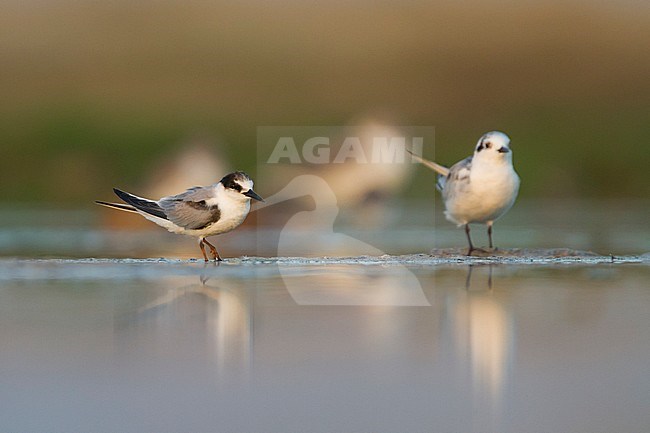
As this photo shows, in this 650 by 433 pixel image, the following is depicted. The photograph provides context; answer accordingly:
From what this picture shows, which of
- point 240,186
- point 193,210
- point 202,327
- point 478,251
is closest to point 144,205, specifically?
point 193,210

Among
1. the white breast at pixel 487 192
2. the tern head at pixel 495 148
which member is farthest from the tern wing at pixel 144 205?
the tern head at pixel 495 148

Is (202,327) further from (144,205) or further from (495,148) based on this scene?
(495,148)

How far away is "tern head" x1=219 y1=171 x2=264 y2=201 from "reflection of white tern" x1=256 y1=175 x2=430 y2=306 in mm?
581

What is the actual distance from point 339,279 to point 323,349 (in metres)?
1.73

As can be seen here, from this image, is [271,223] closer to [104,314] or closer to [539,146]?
[104,314]

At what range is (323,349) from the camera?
3.17m

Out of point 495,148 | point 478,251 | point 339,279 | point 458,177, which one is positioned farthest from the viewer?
point 458,177

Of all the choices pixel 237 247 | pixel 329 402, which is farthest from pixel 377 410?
pixel 237 247

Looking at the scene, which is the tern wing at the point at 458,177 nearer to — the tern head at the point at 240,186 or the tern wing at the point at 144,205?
the tern head at the point at 240,186

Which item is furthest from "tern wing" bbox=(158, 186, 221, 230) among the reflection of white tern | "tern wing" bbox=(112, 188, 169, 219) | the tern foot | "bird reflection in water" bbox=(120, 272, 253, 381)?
the tern foot

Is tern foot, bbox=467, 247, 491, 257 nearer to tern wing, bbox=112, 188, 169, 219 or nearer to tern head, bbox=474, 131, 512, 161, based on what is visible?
tern head, bbox=474, 131, 512, 161

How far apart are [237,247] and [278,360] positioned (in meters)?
3.84

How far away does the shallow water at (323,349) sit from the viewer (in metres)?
2.50

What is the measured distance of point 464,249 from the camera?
6344 millimetres
